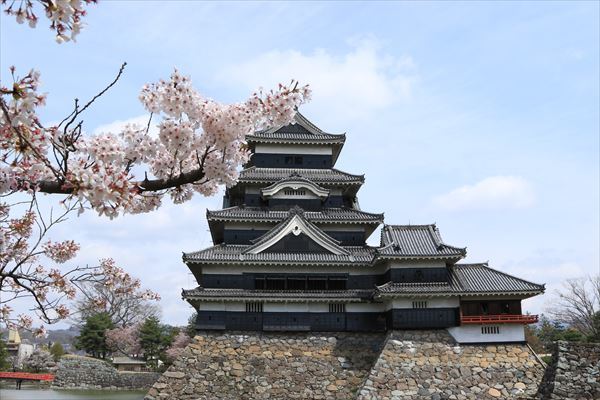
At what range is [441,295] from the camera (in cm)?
2131

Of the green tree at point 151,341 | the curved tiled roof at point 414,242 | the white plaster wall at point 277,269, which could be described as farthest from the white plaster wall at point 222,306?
the green tree at point 151,341

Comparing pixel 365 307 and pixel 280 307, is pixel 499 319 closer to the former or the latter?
pixel 365 307

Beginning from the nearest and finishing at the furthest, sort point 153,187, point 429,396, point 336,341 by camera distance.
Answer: point 153,187
point 429,396
point 336,341

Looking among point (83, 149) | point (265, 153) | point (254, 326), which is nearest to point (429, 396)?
point (254, 326)

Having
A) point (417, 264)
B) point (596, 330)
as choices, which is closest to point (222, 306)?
point (417, 264)

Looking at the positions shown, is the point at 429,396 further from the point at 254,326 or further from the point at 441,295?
the point at 254,326

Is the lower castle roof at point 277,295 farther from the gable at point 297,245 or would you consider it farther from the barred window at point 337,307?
the gable at point 297,245

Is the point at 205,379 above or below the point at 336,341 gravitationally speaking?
below

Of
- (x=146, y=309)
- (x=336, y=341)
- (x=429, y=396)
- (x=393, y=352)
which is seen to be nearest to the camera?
(x=429, y=396)

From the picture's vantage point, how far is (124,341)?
160 feet

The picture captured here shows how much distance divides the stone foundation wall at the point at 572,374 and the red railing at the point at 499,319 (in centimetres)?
228

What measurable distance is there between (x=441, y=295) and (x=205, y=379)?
9.79 metres

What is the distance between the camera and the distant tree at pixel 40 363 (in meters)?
50.9

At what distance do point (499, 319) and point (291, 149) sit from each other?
41.6ft
